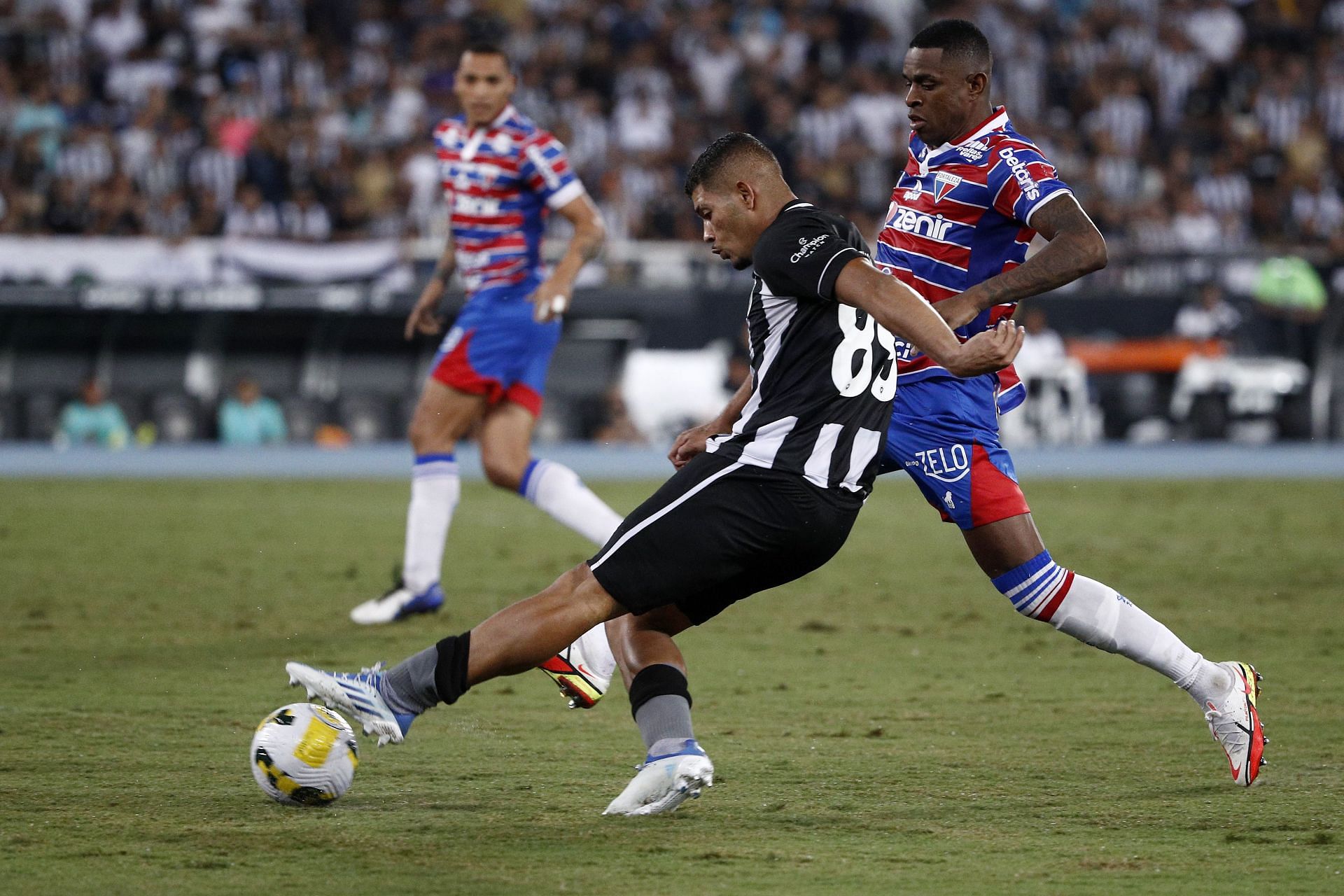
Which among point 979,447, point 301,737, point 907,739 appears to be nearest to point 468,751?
point 301,737

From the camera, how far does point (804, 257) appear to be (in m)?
4.34

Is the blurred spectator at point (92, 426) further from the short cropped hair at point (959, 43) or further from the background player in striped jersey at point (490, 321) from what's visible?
the short cropped hair at point (959, 43)

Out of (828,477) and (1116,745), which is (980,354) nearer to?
(828,477)

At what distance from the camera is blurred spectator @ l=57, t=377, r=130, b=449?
1895cm

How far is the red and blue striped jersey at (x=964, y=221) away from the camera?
537 cm

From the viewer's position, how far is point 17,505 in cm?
1366

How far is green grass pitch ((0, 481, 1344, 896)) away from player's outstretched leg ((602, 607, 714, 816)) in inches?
3.3

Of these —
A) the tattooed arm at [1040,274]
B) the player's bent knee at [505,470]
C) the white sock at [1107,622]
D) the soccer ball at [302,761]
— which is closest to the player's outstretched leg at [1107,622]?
the white sock at [1107,622]

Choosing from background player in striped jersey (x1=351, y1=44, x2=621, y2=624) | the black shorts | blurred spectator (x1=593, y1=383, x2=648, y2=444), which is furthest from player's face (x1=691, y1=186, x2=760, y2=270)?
blurred spectator (x1=593, y1=383, x2=648, y2=444)

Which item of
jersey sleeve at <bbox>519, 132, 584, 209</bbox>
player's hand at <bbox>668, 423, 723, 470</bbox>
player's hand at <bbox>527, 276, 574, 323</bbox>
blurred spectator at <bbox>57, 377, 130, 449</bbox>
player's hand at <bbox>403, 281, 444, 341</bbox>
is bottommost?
blurred spectator at <bbox>57, 377, 130, 449</bbox>

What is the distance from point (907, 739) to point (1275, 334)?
15729 millimetres

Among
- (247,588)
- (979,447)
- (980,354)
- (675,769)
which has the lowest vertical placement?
(247,588)

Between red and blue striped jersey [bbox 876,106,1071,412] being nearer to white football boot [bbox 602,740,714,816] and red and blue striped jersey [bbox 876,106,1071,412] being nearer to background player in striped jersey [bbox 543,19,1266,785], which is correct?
background player in striped jersey [bbox 543,19,1266,785]

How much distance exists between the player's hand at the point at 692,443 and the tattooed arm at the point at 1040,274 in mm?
733
